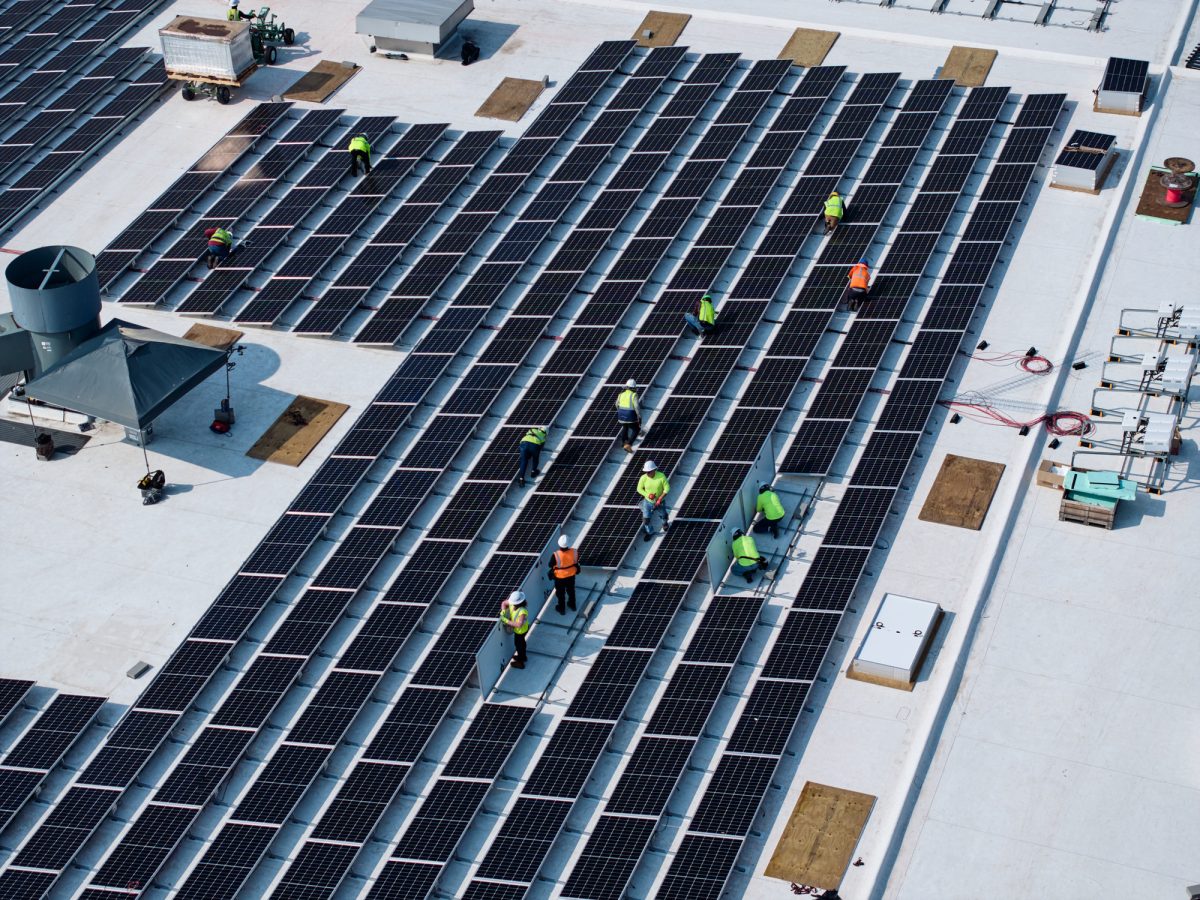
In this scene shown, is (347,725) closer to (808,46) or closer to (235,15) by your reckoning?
(235,15)

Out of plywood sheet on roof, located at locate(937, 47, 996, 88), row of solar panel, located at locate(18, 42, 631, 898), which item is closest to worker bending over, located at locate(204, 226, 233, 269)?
row of solar panel, located at locate(18, 42, 631, 898)

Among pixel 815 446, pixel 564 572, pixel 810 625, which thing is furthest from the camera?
pixel 815 446

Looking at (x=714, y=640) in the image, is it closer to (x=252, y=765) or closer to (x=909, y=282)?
(x=252, y=765)

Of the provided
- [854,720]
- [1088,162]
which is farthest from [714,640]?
[1088,162]

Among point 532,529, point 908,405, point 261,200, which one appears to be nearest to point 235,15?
point 261,200

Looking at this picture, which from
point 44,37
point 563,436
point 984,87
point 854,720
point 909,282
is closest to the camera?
point 854,720

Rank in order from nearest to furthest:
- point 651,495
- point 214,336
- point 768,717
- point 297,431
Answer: point 768,717 < point 651,495 < point 297,431 < point 214,336

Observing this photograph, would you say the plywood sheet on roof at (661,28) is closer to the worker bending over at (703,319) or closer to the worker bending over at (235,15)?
the worker bending over at (235,15)
